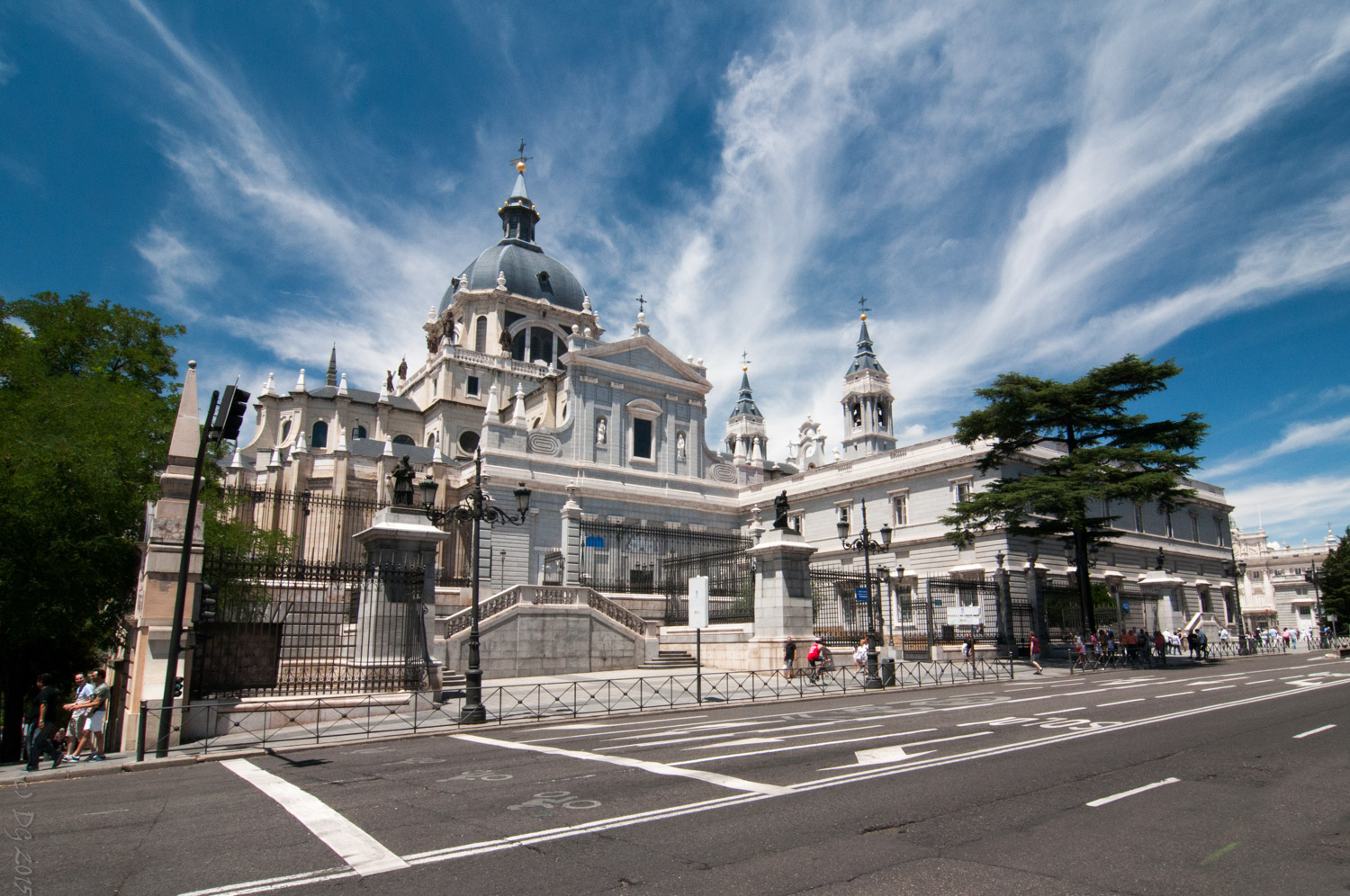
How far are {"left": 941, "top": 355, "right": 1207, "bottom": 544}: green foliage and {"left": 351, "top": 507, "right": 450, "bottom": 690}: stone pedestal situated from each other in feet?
74.2

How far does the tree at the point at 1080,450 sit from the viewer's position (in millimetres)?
31094

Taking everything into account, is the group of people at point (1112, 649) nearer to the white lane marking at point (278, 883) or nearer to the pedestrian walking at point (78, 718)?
the white lane marking at point (278, 883)

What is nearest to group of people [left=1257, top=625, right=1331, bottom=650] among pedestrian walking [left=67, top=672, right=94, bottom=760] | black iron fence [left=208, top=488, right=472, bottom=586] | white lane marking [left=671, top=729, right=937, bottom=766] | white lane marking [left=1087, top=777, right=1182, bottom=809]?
black iron fence [left=208, top=488, right=472, bottom=586]

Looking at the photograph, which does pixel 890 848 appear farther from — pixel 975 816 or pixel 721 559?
pixel 721 559

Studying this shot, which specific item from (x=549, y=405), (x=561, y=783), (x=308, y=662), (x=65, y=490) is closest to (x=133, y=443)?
(x=65, y=490)

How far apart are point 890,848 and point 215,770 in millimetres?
9861

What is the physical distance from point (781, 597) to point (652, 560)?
42.6 feet

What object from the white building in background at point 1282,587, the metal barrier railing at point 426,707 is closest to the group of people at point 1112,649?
the metal barrier railing at point 426,707

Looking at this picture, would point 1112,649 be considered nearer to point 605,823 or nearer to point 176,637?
point 605,823

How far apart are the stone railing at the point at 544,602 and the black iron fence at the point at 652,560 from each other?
12.5 feet

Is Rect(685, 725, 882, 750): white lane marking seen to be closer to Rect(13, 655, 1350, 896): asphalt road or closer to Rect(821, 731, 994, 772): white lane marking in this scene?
Rect(13, 655, 1350, 896): asphalt road

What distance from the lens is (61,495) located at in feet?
60.4

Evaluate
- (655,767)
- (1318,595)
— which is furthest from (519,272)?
(1318,595)

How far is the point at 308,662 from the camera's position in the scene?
19.7 meters
